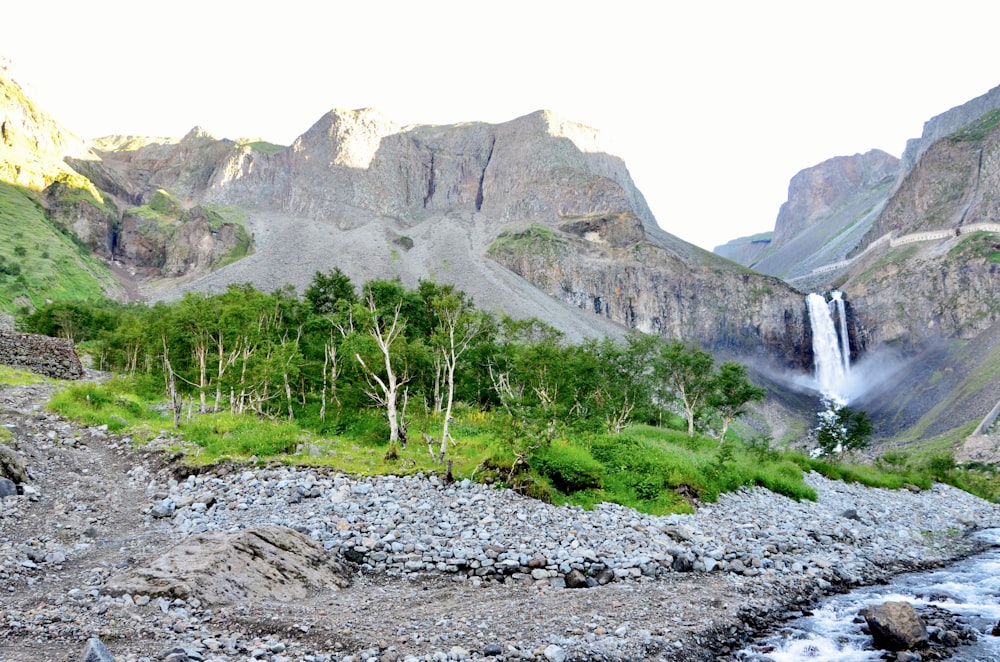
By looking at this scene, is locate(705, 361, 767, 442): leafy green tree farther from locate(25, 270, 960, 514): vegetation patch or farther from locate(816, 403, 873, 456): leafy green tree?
locate(816, 403, 873, 456): leafy green tree

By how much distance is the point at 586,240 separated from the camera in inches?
7190

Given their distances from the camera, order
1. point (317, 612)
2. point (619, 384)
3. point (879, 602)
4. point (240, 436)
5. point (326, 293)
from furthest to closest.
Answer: point (619, 384) → point (326, 293) → point (240, 436) → point (879, 602) → point (317, 612)

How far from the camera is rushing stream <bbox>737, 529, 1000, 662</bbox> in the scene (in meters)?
13.6

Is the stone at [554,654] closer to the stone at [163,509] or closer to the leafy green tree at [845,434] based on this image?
the stone at [163,509]

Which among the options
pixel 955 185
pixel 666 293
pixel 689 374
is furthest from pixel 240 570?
pixel 955 185

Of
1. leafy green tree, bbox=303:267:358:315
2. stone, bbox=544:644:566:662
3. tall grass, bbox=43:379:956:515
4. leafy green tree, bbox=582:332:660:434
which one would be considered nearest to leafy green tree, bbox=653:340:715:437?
leafy green tree, bbox=582:332:660:434

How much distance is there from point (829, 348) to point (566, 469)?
148 metres

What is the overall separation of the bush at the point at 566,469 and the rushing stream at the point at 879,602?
918cm

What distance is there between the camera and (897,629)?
550 inches

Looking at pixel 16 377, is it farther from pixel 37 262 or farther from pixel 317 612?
pixel 37 262

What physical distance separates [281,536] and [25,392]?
99.6ft

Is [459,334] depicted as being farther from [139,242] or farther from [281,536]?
[139,242]

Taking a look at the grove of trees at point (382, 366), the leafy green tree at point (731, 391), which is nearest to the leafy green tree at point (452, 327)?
the grove of trees at point (382, 366)

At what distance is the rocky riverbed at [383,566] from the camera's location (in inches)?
441
